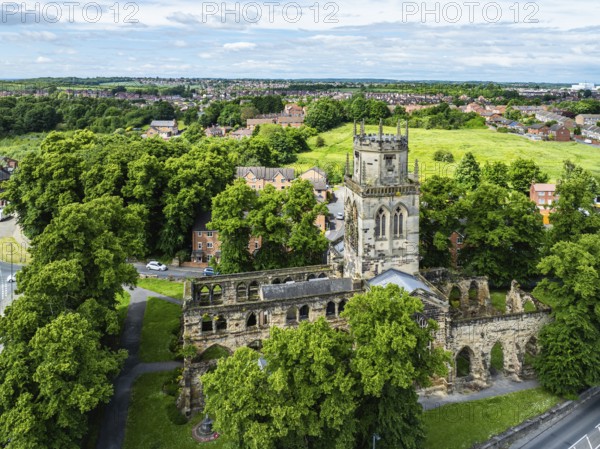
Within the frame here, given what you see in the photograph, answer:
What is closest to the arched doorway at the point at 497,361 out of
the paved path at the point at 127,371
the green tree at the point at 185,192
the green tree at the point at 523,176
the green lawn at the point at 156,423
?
the green lawn at the point at 156,423

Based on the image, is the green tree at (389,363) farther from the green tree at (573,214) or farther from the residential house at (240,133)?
the residential house at (240,133)

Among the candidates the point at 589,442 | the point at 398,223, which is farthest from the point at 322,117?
the point at 589,442

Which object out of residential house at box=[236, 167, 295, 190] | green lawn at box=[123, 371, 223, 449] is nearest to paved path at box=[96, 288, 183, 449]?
green lawn at box=[123, 371, 223, 449]

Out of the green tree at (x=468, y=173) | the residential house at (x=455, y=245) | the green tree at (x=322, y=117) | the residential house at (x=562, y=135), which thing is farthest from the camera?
the green tree at (x=322, y=117)

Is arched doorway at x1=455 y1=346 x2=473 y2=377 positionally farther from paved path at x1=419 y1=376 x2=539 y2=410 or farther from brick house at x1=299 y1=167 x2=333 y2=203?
brick house at x1=299 y1=167 x2=333 y2=203

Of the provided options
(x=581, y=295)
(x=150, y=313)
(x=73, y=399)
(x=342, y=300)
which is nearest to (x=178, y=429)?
(x=73, y=399)

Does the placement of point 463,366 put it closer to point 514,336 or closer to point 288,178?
point 514,336
